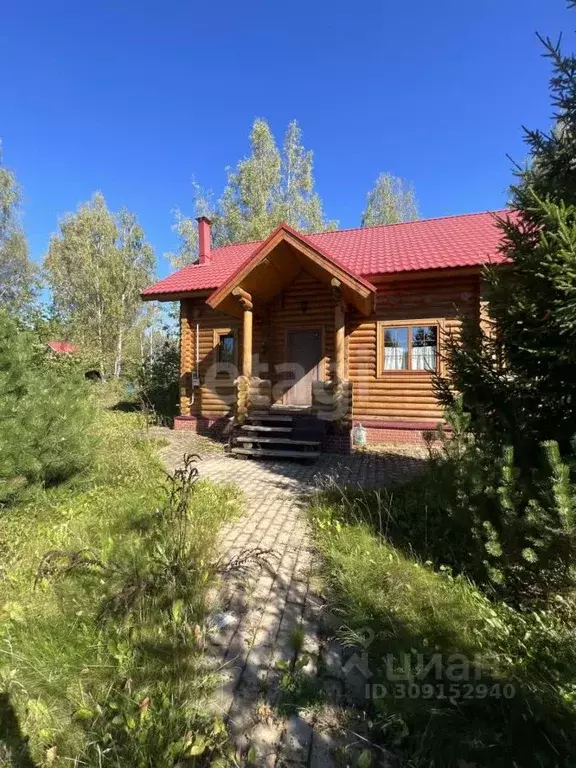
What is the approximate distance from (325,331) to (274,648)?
30.6 ft

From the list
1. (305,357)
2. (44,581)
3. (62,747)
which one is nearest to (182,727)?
(62,747)

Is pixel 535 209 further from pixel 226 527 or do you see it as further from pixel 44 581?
pixel 44 581

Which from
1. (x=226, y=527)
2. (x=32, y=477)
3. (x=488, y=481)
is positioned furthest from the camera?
(x=32, y=477)

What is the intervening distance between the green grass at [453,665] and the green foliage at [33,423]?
3.41 m

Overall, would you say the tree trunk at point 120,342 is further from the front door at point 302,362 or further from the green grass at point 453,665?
the green grass at point 453,665

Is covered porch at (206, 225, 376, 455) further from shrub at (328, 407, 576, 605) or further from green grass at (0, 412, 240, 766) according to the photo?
shrub at (328, 407, 576, 605)

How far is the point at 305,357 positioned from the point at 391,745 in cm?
1011

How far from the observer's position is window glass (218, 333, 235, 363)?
1213cm

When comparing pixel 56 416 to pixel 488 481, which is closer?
pixel 488 481

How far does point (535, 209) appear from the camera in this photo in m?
3.04

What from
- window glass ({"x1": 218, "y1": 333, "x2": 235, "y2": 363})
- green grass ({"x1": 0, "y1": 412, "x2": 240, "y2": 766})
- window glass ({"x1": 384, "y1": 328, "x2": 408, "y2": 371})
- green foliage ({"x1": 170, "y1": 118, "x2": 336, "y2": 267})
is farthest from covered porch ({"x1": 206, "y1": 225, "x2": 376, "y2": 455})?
green foliage ({"x1": 170, "y1": 118, "x2": 336, "y2": 267})

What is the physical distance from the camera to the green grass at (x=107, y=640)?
1.92m

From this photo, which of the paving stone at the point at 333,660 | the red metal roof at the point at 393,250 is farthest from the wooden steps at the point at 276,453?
the paving stone at the point at 333,660

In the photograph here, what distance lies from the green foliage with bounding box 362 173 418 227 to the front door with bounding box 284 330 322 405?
22080 millimetres
